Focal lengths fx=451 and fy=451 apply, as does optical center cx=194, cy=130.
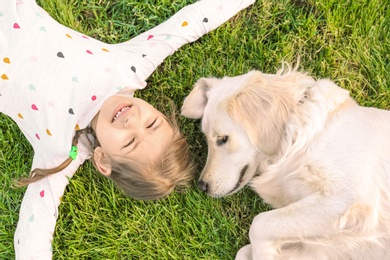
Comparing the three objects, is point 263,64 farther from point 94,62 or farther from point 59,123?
point 59,123

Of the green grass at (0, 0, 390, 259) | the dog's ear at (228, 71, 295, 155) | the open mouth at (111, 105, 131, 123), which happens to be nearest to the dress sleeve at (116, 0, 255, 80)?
the green grass at (0, 0, 390, 259)

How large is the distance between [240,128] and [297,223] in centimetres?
71

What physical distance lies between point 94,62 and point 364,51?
227 centimetres

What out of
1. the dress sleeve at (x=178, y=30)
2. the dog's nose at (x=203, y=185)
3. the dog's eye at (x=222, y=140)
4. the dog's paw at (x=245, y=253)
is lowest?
the dog's paw at (x=245, y=253)

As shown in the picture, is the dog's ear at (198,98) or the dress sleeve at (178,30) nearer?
the dog's ear at (198,98)

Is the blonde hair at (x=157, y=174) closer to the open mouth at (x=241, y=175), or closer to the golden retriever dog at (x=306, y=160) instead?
the golden retriever dog at (x=306, y=160)

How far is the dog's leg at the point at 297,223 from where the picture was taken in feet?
9.19

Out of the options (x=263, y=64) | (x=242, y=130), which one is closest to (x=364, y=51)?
(x=263, y=64)

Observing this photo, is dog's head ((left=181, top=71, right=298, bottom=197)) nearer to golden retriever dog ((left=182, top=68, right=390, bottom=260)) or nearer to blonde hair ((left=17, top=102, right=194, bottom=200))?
golden retriever dog ((left=182, top=68, right=390, bottom=260))

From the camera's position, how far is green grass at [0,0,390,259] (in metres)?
3.83

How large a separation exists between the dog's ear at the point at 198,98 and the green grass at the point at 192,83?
382 mm

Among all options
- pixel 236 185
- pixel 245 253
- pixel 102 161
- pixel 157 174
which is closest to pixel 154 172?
pixel 157 174

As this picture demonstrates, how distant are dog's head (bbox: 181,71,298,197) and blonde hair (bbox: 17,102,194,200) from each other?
324 millimetres

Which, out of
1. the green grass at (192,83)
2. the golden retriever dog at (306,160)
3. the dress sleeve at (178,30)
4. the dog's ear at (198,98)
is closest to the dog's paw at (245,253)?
the green grass at (192,83)
